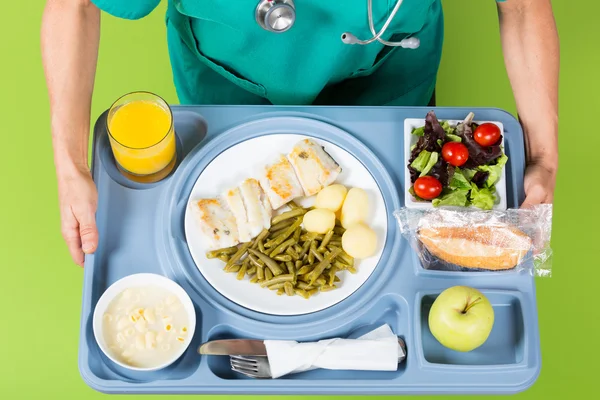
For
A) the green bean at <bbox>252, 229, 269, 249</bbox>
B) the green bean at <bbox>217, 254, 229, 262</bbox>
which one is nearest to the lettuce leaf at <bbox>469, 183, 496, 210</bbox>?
the green bean at <bbox>252, 229, 269, 249</bbox>

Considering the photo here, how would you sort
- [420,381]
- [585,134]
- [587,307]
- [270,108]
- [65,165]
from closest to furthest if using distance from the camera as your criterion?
[420,381]
[65,165]
[270,108]
[587,307]
[585,134]

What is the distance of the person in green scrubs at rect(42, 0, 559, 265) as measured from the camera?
5.37 feet

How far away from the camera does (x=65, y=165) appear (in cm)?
168

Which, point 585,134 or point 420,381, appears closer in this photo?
point 420,381

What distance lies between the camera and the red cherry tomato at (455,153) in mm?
1674

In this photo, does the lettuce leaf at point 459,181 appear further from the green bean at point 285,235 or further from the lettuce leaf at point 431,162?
the green bean at point 285,235

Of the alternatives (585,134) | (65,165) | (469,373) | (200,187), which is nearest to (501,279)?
(469,373)

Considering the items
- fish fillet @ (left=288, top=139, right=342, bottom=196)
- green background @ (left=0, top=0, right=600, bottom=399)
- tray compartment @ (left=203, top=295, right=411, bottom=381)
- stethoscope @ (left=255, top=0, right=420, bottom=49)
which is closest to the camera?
stethoscope @ (left=255, top=0, right=420, bottom=49)

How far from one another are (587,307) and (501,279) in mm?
1250

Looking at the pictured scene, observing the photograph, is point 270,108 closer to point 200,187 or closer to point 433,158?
point 200,187

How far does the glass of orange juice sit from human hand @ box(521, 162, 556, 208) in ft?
2.99

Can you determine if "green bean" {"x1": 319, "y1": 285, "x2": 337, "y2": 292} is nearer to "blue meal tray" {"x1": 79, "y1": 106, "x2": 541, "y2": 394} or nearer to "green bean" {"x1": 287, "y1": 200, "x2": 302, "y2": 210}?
"blue meal tray" {"x1": 79, "y1": 106, "x2": 541, "y2": 394}

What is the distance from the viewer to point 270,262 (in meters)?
1.65

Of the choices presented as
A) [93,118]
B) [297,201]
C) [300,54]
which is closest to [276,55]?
[300,54]
